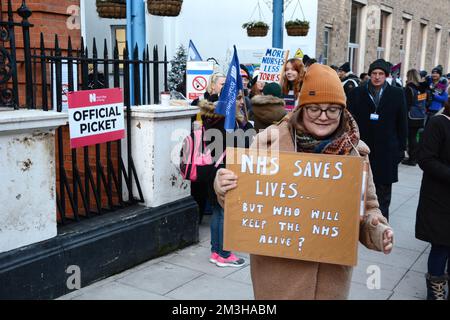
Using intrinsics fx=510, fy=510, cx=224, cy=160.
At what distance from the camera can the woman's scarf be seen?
2.39 meters

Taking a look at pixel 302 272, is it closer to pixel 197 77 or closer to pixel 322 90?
pixel 322 90

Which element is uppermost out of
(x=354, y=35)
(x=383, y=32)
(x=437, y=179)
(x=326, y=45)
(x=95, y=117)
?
(x=383, y=32)

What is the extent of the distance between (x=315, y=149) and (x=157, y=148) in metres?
2.59

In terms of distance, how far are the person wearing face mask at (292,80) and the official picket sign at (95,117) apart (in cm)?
318

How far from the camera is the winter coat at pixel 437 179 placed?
3.79 m

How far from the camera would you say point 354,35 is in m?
17.1

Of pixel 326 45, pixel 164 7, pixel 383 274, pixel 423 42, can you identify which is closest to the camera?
pixel 383 274

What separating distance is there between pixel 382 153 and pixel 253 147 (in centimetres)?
352

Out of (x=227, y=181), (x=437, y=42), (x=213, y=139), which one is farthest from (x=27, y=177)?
(x=437, y=42)

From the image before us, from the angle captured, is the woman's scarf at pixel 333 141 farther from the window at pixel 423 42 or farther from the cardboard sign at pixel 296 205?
the window at pixel 423 42

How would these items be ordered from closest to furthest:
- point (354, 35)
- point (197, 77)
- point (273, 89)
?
point (273, 89) < point (197, 77) < point (354, 35)

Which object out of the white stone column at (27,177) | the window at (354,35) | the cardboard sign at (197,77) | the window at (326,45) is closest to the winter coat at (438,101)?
the window at (326,45)

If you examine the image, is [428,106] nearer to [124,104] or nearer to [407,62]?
[124,104]
